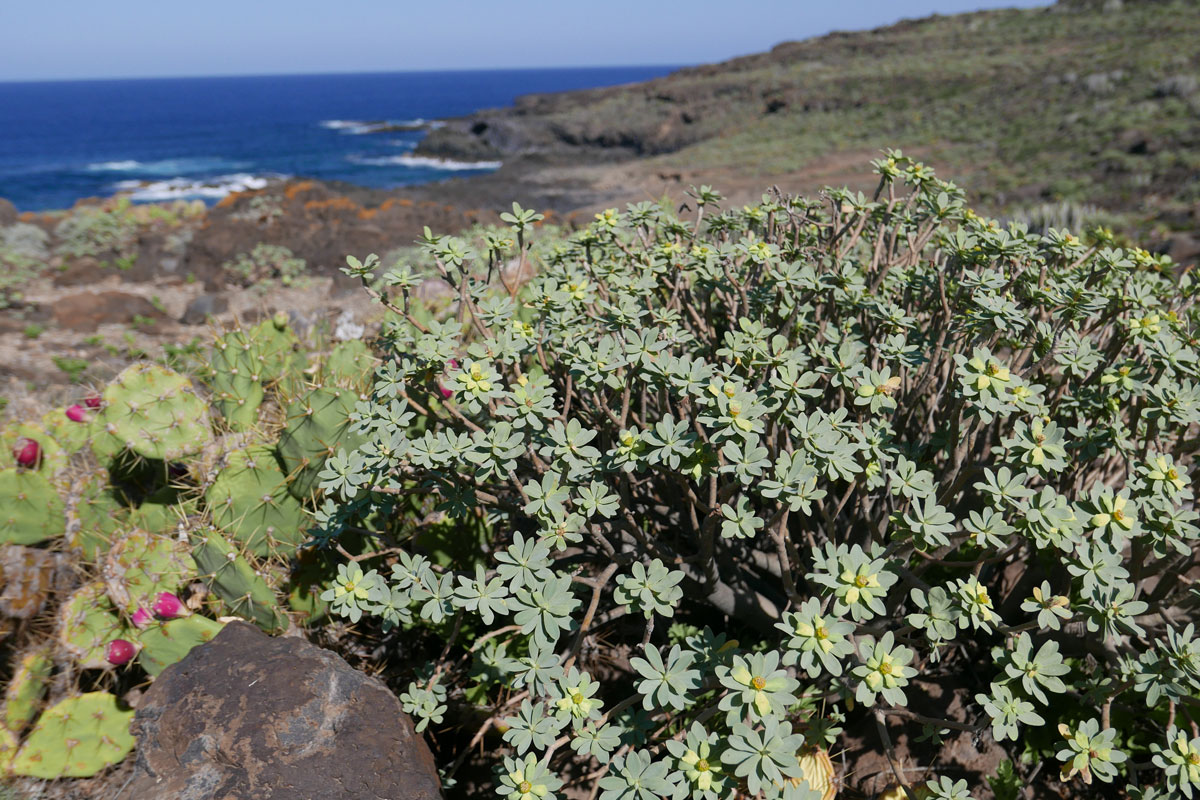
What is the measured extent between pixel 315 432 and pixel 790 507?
2.05 meters

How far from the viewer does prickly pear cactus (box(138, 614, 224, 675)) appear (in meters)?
2.84

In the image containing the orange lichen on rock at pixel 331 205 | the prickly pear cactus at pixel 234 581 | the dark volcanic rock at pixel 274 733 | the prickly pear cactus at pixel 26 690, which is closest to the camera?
the dark volcanic rock at pixel 274 733

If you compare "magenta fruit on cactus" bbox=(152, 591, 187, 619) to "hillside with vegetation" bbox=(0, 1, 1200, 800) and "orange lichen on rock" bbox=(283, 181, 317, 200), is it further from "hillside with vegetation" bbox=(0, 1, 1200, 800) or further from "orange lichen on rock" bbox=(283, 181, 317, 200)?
"orange lichen on rock" bbox=(283, 181, 317, 200)

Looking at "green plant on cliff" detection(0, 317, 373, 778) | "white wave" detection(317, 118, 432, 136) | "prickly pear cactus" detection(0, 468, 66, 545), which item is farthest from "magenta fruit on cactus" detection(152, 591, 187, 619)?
"white wave" detection(317, 118, 432, 136)

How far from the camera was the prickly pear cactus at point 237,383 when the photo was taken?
3.63 m

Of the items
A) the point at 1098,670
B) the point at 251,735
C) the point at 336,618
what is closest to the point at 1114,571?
the point at 1098,670

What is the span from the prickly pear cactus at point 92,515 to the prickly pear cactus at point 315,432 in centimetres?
110

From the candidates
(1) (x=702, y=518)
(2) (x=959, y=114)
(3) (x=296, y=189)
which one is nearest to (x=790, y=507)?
(1) (x=702, y=518)

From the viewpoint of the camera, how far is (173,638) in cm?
285

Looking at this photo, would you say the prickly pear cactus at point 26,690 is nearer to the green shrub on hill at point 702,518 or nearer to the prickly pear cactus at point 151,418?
the green shrub on hill at point 702,518

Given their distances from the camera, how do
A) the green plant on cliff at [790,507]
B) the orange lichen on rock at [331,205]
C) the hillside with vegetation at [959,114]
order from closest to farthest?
the green plant on cliff at [790,507], the orange lichen on rock at [331,205], the hillside with vegetation at [959,114]

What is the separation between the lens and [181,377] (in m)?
3.66

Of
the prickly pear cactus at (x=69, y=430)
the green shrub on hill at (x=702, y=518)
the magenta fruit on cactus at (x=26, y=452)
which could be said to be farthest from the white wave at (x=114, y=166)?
the green shrub on hill at (x=702, y=518)

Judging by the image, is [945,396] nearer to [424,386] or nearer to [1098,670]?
[1098,670]
